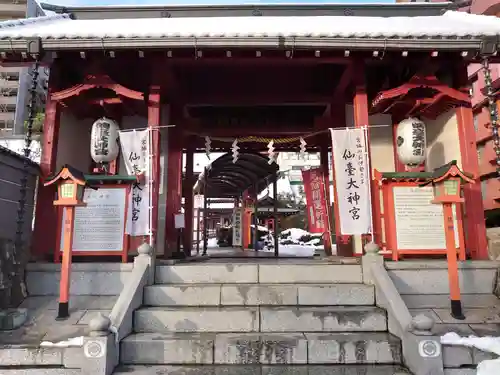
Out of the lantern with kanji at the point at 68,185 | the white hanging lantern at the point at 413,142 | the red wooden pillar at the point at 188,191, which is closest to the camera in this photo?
the lantern with kanji at the point at 68,185

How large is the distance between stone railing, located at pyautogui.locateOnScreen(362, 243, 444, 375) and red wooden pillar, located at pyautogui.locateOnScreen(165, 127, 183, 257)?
5563mm

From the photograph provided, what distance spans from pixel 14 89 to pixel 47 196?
4843cm

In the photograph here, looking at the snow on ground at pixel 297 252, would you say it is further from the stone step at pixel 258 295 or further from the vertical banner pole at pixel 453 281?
the vertical banner pole at pixel 453 281

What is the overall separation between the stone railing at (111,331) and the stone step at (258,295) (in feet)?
1.07

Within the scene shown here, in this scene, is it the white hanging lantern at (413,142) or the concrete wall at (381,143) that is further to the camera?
the concrete wall at (381,143)

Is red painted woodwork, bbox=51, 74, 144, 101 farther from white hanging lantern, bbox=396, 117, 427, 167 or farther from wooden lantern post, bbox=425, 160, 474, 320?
A: wooden lantern post, bbox=425, 160, 474, 320

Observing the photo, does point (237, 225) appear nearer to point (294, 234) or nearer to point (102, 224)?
point (294, 234)

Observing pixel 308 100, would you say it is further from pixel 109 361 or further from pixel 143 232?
pixel 109 361

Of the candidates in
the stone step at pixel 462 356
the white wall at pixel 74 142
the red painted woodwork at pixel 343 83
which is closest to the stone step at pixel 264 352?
the stone step at pixel 462 356

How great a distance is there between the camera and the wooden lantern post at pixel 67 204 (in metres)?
5.76

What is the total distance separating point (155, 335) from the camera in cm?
532

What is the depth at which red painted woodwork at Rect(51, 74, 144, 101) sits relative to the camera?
24.8 ft

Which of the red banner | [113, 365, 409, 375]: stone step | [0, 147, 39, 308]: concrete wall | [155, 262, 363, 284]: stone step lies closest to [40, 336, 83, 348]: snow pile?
[113, 365, 409, 375]: stone step

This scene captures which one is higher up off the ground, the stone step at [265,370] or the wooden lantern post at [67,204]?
the wooden lantern post at [67,204]
